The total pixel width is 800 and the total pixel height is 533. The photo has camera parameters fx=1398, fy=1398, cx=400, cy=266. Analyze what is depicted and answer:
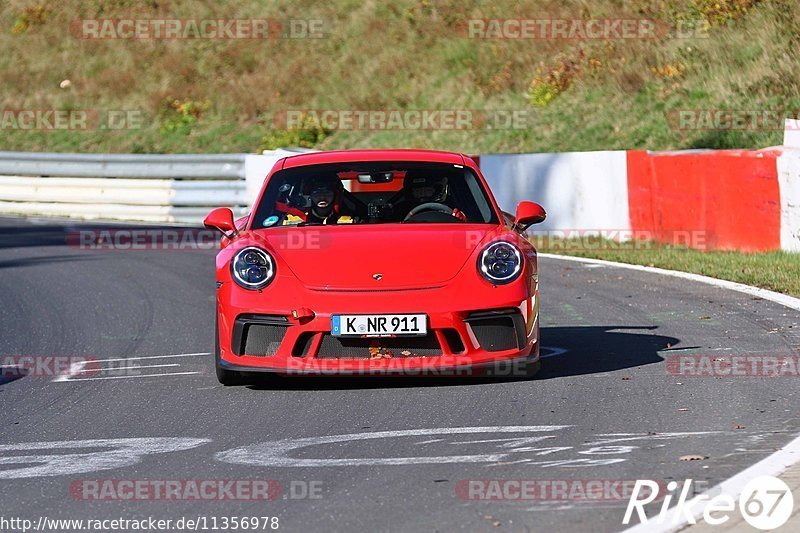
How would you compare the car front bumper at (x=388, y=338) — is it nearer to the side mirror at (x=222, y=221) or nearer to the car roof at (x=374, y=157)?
the side mirror at (x=222, y=221)

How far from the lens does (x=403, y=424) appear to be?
6.42m

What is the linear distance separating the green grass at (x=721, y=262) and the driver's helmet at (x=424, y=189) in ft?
12.5

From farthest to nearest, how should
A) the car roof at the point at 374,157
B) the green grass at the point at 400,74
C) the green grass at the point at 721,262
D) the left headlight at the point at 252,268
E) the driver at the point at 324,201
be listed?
the green grass at the point at 400,74
the green grass at the point at 721,262
the car roof at the point at 374,157
the driver at the point at 324,201
the left headlight at the point at 252,268

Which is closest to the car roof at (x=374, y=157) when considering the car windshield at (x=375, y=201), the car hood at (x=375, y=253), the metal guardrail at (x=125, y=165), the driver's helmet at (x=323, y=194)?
the car windshield at (x=375, y=201)

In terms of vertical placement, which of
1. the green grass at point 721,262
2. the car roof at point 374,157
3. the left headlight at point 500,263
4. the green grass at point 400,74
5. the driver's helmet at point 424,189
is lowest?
the green grass at point 721,262

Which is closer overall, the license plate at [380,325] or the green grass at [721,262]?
the license plate at [380,325]

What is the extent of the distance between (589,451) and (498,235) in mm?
2182

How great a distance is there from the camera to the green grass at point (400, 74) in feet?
75.3

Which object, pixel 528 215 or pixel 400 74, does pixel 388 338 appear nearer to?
pixel 528 215

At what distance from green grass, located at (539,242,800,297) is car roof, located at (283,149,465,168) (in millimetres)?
3727

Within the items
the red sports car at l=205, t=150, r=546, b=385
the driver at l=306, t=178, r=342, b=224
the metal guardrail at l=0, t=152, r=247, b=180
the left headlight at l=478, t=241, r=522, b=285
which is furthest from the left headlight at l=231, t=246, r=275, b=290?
the metal guardrail at l=0, t=152, r=247, b=180

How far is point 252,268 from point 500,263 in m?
1.32

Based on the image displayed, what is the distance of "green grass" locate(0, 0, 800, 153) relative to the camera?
75.3 ft

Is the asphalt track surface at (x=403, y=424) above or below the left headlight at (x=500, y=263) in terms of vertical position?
below
